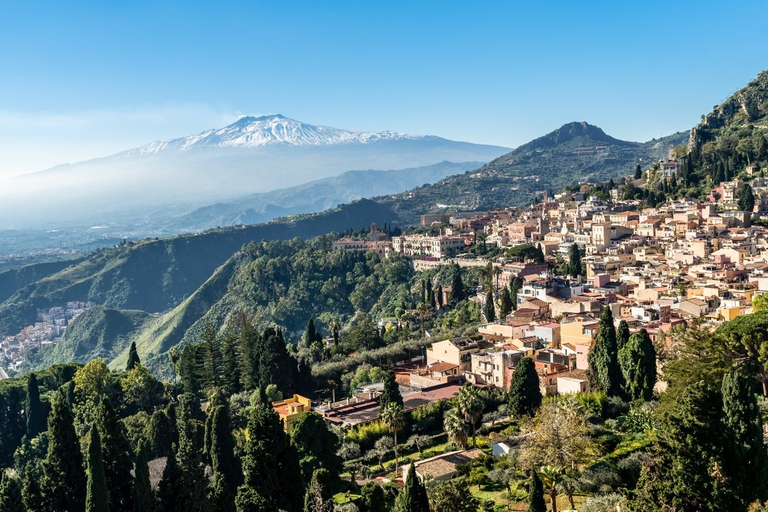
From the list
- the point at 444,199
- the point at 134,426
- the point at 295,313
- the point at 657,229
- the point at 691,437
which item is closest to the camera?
the point at 691,437

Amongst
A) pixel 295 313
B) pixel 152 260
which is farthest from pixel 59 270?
pixel 295 313

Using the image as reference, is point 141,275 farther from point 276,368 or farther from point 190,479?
point 190,479

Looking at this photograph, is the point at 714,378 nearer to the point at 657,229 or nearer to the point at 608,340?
the point at 608,340

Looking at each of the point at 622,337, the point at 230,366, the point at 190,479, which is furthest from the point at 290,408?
the point at 622,337

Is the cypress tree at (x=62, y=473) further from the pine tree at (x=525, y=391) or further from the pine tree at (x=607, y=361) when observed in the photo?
the pine tree at (x=607, y=361)

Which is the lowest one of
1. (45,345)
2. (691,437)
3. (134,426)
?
(45,345)

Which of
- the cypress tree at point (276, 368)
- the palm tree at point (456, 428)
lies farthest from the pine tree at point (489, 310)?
the palm tree at point (456, 428)

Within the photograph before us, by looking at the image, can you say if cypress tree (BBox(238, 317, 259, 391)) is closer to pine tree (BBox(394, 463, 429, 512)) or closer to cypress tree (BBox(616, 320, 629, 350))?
cypress tree (BBox(616, 320, 629, 350))
